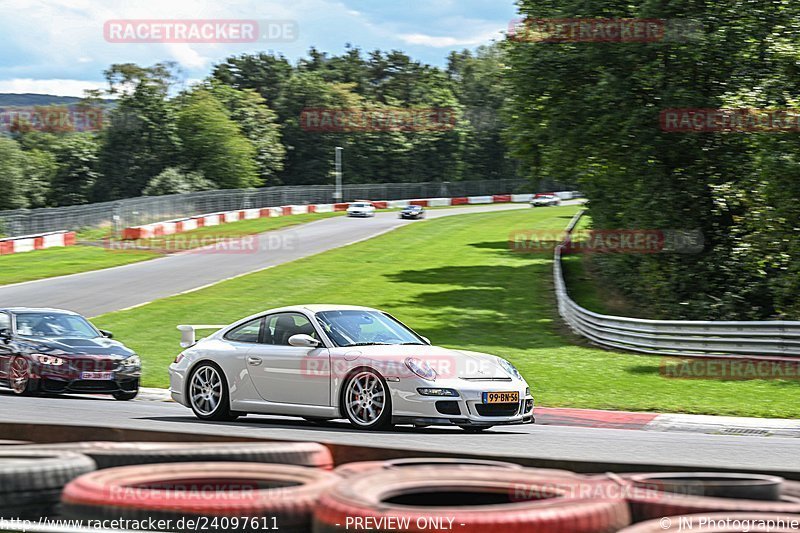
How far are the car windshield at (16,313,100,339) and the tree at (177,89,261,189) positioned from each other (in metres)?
82.4

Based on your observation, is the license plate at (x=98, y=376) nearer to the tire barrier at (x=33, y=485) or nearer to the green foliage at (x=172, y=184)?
the tire barrier at (x=33, y=485)

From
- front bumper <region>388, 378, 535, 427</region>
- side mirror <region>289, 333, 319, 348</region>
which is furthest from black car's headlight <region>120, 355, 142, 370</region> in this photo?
front bumper <region>388, 378, 535, 427</region>

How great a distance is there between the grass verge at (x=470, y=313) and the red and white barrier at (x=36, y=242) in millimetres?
12504

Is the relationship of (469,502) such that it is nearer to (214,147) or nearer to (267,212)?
(267,212)

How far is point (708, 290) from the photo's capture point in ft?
92.1

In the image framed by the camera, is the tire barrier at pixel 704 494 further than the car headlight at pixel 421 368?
No

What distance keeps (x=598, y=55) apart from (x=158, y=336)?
1441 centimetres

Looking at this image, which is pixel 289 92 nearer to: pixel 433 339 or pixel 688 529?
pixel 433 339

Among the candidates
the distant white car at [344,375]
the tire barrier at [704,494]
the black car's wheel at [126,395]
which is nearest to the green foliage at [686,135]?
the distant white car at [344,375]

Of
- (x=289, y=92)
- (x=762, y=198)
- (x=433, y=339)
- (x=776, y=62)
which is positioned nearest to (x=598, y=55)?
(x=776, y=62)

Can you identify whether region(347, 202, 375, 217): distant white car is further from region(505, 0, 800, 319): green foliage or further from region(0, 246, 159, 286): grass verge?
region(505, 0, 800, 319): green foliage

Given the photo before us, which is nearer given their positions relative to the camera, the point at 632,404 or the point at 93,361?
the point at 93,361

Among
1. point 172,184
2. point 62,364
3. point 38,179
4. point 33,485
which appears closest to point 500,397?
point 33,485

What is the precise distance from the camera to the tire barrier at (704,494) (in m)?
4.68
